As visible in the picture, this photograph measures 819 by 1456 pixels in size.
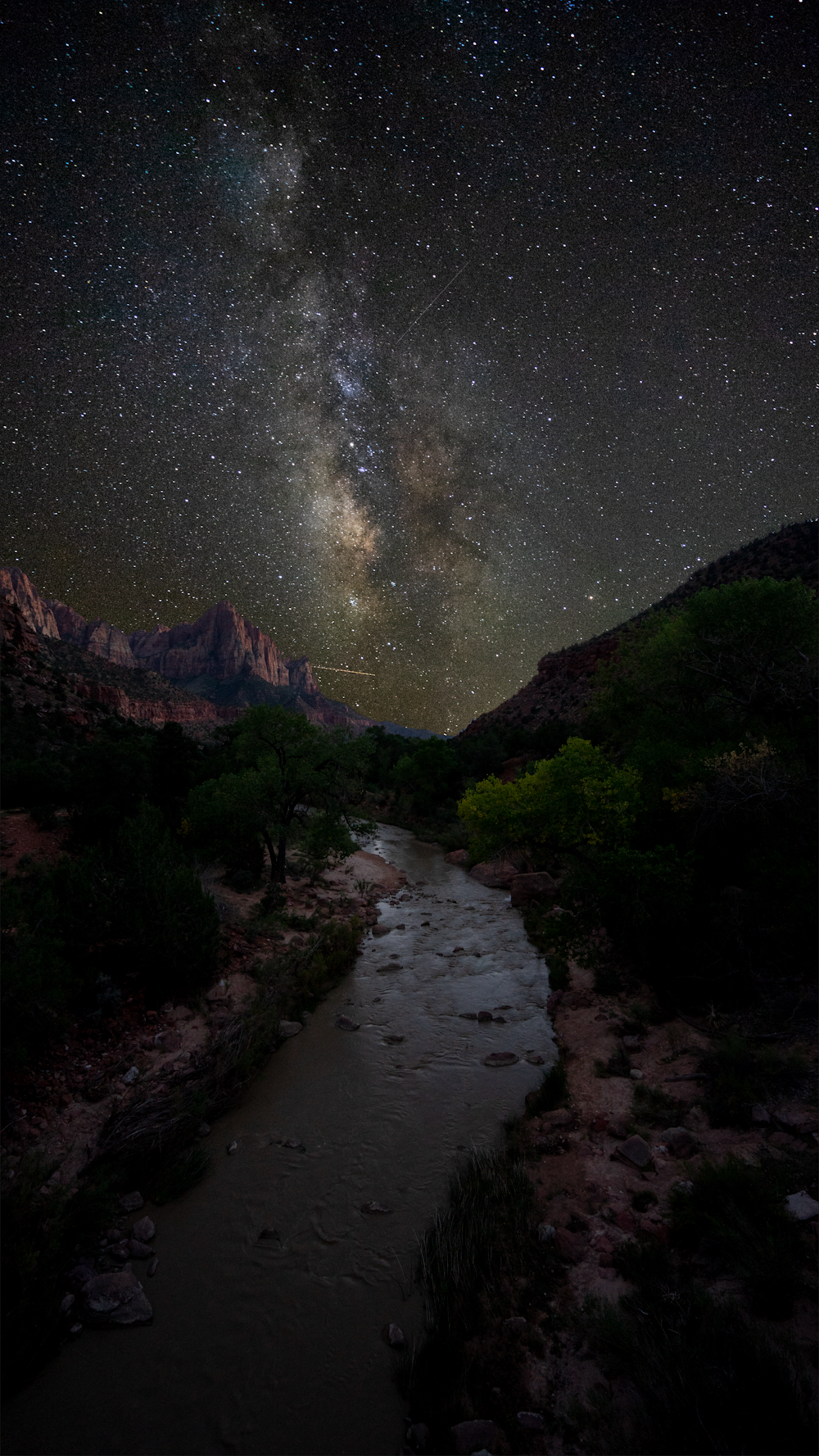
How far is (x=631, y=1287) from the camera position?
5270 millimetres

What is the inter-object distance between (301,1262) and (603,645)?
8037 centimetres

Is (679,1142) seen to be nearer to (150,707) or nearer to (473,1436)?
(473,1436)

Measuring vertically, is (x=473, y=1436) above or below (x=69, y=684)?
below

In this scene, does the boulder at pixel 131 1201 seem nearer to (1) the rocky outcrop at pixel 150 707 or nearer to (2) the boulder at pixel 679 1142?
(2) the boulder at pixel 679 1142

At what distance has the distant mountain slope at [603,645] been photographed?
1763 inches

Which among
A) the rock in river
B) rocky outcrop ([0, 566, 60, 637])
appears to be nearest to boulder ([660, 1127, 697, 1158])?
the rock in river

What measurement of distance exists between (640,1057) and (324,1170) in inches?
243

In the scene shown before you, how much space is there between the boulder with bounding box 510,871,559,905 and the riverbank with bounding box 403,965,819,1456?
44.8ft

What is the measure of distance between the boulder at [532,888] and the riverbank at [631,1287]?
538 inches

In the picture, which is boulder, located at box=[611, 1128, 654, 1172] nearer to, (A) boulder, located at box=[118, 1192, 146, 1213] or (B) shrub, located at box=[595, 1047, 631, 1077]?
(B) shrub, located at box=[595, 1047, 631, 1077]

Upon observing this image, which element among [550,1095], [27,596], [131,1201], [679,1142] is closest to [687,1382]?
[679,1142]

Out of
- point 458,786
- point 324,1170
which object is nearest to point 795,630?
point 324,1170

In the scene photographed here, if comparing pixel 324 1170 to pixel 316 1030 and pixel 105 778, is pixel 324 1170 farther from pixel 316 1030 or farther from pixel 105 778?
pixel 105 778

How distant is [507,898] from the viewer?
23.5 meters
